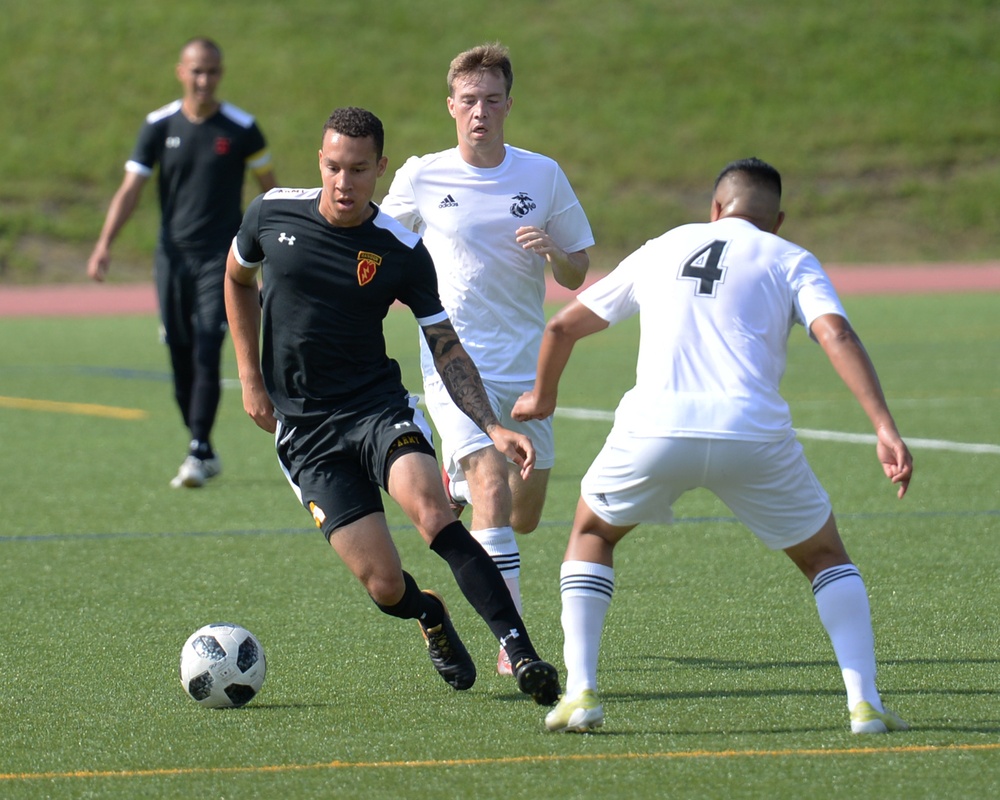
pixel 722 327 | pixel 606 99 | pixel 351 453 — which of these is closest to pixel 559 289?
pixel 606 99

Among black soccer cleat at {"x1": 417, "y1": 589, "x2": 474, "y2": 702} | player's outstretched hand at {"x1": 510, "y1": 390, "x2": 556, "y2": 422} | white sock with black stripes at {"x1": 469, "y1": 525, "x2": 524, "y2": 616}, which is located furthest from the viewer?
white sock with black stripes at {"x1": 469, "y1": 525, "x2": 524, "y2": 616}

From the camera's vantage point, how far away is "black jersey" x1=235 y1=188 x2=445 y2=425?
4.99m

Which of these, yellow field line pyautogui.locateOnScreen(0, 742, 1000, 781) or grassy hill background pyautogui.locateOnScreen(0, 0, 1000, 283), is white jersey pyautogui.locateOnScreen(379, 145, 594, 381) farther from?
grassy hill background pyautogui.locateOnScreen(0, 0, 1000, 283)

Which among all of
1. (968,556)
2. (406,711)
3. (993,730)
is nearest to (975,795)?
(993,730)

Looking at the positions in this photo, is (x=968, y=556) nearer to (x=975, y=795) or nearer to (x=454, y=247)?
(x=454, y=247)

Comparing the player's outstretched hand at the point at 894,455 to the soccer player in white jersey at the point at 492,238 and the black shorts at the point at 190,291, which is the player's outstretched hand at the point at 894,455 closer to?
the soccer player in white jersey at the point at 492,238

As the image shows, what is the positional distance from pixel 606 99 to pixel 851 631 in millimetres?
37970

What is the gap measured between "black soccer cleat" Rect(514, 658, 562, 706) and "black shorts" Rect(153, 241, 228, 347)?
222 inches

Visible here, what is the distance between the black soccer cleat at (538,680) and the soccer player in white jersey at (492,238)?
3.79ft

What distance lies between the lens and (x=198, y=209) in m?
9.89

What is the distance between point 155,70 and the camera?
40.6 meters

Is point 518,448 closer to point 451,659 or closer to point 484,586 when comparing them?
point 484,586

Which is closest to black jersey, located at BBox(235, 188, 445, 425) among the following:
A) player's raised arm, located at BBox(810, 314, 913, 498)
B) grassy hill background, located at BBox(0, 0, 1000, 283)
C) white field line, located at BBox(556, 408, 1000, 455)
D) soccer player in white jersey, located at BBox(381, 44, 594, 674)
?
soccer player in white jersey, located at BBox(381, 44, 594, 674)

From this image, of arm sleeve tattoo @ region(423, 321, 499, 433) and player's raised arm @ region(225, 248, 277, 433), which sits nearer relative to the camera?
arm sleeve tattoo @ region(423, 321, 499, 433)
